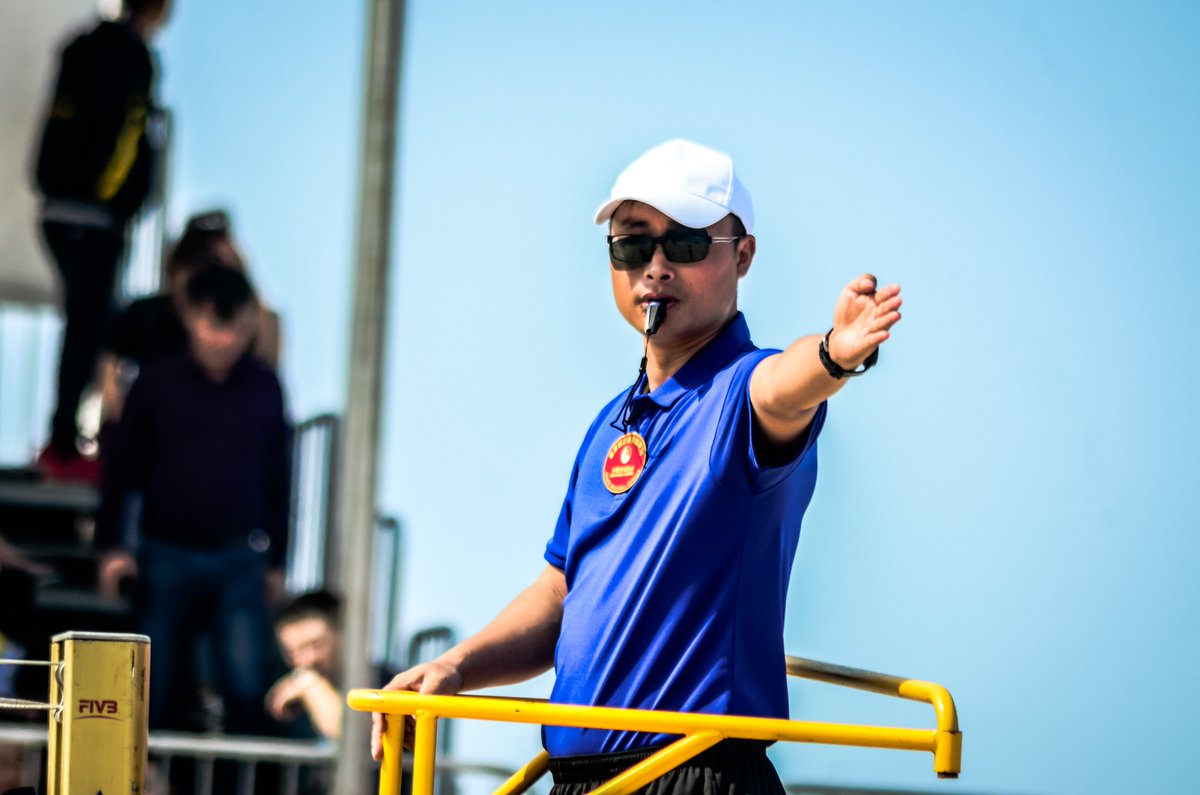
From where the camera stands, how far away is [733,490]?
2.70 metres

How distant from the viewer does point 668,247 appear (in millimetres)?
2936

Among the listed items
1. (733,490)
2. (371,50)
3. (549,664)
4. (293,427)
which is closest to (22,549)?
(293,427)

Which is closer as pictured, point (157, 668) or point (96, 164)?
point (157, 668)

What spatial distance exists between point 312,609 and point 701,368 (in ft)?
14.9

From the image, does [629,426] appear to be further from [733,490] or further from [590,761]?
[590,761]

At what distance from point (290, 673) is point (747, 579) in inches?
189

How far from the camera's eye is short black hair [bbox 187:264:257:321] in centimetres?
731

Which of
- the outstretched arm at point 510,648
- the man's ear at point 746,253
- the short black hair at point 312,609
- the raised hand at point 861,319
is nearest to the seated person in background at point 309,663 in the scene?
the short black hair at point 312,609

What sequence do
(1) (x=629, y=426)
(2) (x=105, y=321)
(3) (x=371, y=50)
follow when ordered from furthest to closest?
(2) (x=105, y=321)
(3) (x=371, y=50)
(1) (x=629, y=426)

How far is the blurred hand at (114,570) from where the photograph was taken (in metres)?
7.17

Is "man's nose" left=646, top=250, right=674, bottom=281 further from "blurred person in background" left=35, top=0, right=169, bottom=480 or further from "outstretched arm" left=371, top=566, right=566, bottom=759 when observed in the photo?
"blurred person in background" left=35, top=0, right=169, bottom=480

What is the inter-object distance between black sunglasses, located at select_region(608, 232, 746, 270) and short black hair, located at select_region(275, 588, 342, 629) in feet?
14.6

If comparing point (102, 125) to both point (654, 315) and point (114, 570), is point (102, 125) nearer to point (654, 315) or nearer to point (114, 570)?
point (114, 570)

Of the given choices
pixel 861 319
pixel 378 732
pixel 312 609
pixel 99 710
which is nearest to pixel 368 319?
pixel 312 609
